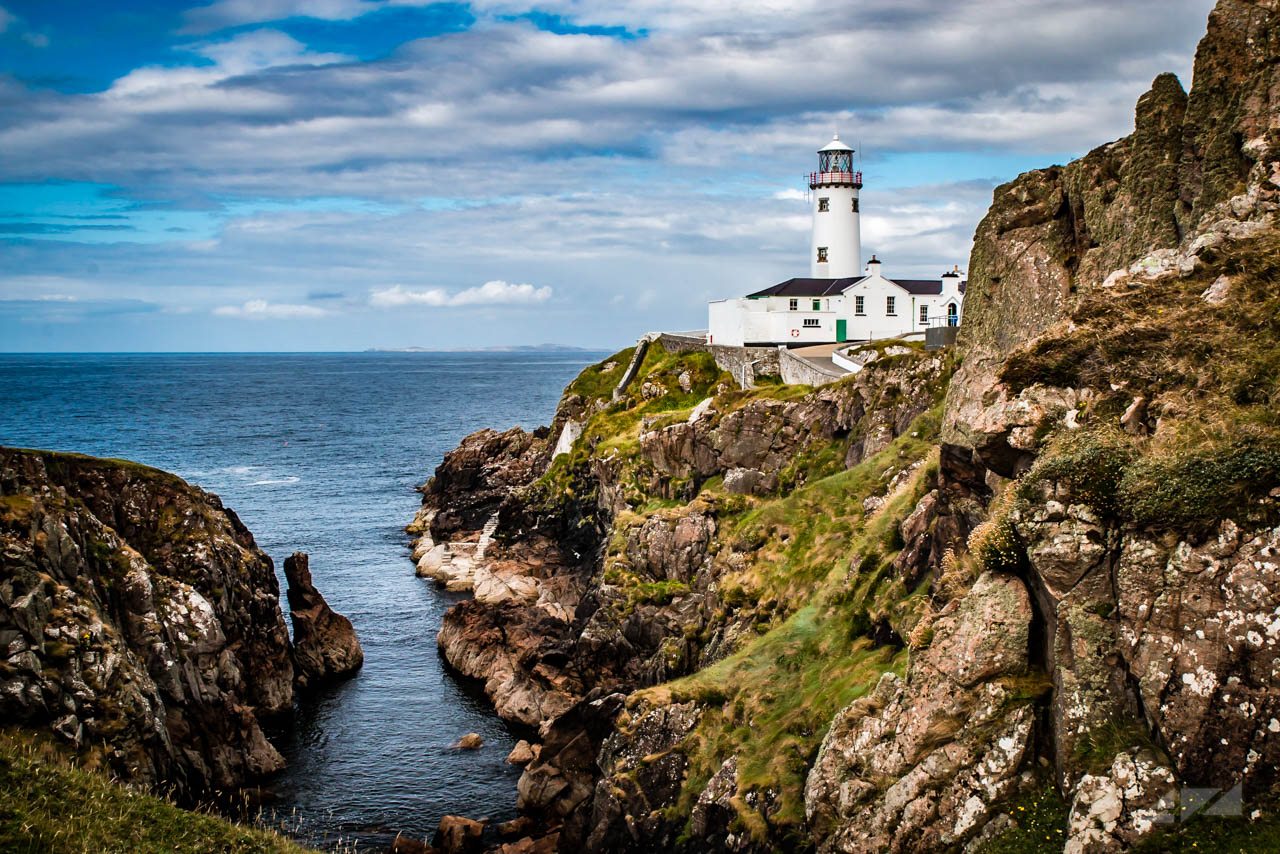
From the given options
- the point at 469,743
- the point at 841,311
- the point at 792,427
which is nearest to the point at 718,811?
the point at 469,743

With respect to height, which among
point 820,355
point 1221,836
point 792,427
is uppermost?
point 820,355

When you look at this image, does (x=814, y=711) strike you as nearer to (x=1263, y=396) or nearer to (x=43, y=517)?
(x=1263, y=396)

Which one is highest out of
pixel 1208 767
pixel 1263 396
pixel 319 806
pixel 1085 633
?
pixel 1263 396

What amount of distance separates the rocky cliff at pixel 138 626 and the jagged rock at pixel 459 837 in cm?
838

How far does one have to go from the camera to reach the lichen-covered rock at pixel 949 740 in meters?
19.4

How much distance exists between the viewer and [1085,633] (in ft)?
60.0

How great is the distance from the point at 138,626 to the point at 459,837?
44.5 ft

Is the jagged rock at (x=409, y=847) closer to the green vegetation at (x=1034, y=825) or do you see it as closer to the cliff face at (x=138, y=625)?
the cliff face at (x=138, y=625)

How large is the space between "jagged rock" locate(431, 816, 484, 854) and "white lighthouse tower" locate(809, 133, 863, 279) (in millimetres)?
67696

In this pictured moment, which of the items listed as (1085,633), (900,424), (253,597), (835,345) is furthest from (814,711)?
(835,345)

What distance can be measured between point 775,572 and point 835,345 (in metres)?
46.5

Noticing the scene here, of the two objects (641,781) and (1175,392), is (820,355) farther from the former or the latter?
(1175,392)

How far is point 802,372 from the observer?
208 feet

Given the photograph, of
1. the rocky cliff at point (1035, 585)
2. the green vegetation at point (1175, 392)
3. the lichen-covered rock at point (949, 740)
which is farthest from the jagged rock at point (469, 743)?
the green vegetation at point (1175, 392)
